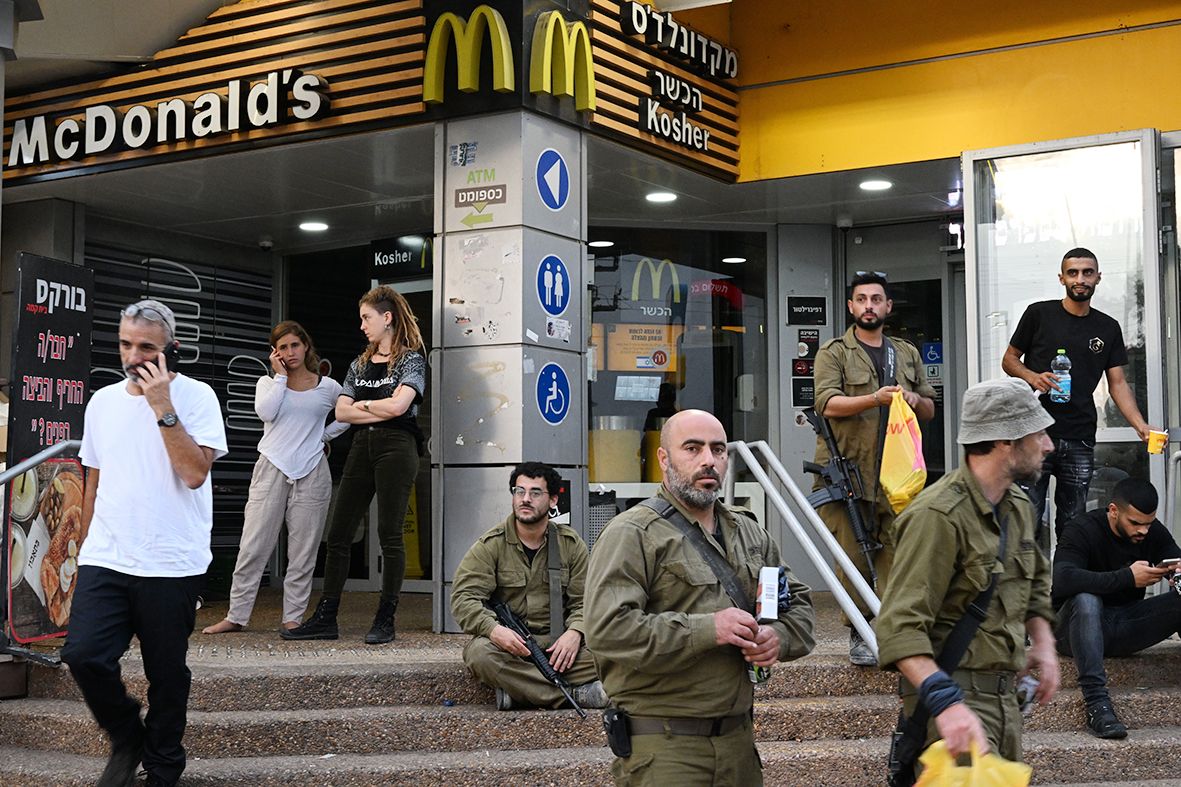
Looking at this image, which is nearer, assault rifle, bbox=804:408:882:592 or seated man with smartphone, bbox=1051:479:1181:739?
seated man with smartphone, bbox=1051:479:1181:739

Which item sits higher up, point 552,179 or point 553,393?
point 552,179

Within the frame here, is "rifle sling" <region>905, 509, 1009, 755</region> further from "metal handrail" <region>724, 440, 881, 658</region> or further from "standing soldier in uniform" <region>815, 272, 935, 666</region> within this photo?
"standing soldier in uniform" <region>815, 272, 935, 666</region>

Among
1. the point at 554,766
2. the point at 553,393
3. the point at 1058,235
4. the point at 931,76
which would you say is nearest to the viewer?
the point at 554,766

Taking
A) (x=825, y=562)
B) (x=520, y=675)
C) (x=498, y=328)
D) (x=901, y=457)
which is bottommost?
(x=520, y=675)

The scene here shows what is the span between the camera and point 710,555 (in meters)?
3.79

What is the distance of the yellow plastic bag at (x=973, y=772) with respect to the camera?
315 cm

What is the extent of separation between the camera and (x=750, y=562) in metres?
3.89

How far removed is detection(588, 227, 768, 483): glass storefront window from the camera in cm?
1078

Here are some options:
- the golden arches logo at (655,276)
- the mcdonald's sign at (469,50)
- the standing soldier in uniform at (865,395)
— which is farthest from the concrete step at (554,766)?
the golden arches logo at (655,276)

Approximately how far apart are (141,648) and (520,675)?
1.71m

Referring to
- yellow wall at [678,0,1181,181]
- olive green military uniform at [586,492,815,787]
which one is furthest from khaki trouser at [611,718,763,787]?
yellow wall at [678,0,1181,181]

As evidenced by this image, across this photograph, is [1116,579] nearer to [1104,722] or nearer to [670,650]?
[1104,722]

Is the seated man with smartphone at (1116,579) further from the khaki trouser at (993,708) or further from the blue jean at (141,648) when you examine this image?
the blue jean at (141,648)

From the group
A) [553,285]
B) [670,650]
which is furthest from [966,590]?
[553,285]
